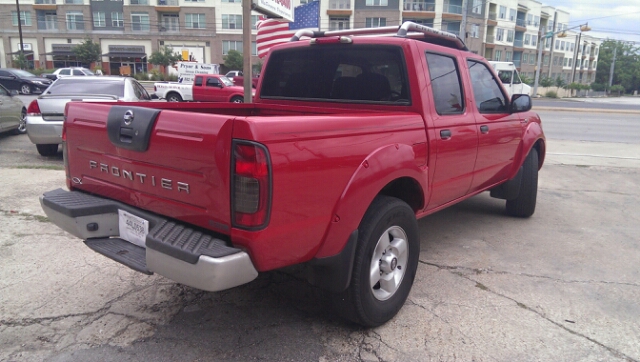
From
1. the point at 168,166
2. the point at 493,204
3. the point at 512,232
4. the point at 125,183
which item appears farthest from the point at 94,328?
the point at 493,204

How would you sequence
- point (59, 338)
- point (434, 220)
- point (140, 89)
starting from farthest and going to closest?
point (140, 89) → point (434, 220) → point (59, 338)

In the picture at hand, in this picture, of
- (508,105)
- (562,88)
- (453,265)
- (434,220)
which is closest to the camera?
(453,265)

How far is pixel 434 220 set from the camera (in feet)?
19.0

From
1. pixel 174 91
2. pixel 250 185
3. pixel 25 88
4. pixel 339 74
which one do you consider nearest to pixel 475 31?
pixel 174 91

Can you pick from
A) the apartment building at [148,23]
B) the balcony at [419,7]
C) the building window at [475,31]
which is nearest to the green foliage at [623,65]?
the building window at [475,31]

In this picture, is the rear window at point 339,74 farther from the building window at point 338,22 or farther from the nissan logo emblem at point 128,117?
the building window at point 338,22

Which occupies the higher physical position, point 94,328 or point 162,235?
point 162,235

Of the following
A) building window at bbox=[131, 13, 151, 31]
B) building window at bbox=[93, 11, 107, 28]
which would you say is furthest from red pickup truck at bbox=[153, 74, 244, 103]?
building window at bbox=[93, 11, 107, 28]

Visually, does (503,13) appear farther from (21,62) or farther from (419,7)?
(21,62)

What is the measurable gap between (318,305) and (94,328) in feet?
5.04

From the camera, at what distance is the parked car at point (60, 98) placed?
8.30 meters

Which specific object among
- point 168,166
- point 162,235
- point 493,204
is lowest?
point 493,204

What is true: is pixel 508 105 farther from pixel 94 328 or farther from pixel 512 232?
pixel 94 328

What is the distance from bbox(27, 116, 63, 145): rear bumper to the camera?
829 cm
